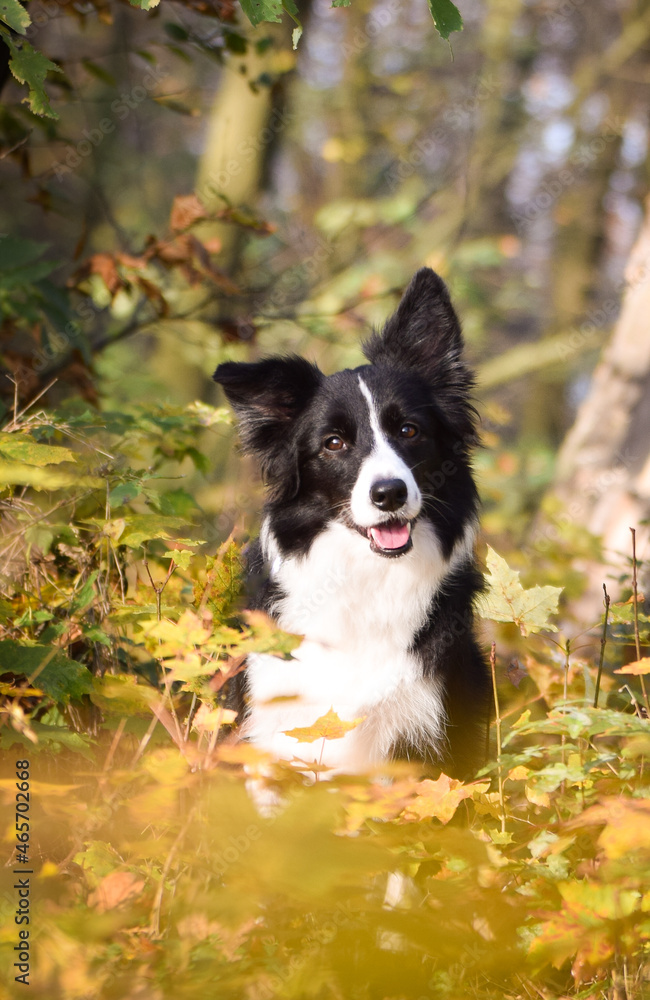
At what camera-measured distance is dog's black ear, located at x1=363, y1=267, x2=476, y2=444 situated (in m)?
3.58

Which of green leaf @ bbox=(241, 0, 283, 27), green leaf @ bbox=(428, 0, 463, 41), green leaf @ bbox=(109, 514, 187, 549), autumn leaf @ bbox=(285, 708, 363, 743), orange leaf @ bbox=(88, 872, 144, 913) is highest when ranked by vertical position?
green leaf @ bbox=(428, 0, 463, 41)

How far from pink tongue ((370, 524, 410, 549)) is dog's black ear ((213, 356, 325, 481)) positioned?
581 mm

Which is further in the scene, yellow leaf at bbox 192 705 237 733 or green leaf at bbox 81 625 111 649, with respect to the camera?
green leaf at bbox 81 625 111 649

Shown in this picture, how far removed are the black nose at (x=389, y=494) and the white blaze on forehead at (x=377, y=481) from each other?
15 millimetres

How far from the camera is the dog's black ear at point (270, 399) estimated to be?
11.1 ft

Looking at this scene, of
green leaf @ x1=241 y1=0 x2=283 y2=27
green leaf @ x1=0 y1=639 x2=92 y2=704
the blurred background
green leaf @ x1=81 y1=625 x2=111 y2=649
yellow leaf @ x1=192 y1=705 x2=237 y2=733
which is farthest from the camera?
the blurred background

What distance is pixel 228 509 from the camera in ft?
16.6

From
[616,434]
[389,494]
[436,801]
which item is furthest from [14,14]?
[616,434]

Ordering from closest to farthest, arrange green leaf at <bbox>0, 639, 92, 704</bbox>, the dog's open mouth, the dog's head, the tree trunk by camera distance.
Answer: green leaf at <bbox>0, 639, 92, 704</bbox>
the dog's open mouth
the dog's head
the tree trunk

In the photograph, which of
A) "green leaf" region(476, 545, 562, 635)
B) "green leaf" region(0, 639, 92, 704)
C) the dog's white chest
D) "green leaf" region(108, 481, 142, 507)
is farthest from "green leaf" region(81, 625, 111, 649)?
"green leaf" region(476, 545, 562, 635)

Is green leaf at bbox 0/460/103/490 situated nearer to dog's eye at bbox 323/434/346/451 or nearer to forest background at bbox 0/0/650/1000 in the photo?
forest background at bbox 0/0/650/1000

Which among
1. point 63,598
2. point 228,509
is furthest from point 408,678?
point 228,509

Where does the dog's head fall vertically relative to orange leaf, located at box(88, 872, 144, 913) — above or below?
above

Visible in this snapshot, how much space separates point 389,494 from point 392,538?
23 centimetres
